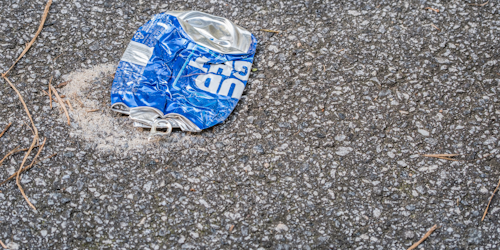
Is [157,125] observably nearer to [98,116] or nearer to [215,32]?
[98,116]

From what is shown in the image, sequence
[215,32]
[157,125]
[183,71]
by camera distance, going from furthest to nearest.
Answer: [215,32] → [183,71] → [157,125]

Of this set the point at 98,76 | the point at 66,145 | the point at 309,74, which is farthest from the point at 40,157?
the point at 309,74

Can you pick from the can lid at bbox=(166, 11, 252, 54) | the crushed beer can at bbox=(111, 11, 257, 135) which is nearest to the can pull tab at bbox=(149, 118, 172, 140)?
the crushed beer can at bbox=(111, 11, 257, 135)

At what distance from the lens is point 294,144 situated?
2.16 meters

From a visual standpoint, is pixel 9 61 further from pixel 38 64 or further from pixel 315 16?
pixel 315 16

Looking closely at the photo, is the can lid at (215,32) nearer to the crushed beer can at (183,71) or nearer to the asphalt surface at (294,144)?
the crushed beer can at (183,71)

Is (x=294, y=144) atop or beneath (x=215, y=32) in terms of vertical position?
beneath

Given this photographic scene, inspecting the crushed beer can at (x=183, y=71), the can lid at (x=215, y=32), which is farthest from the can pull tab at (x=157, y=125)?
the can lid at (x=215, y=32)

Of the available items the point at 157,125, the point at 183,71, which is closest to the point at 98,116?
the point at 157,125

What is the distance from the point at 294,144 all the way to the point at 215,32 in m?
0.92

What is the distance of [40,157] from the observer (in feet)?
6.79

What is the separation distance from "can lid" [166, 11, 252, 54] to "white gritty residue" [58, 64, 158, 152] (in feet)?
1.81

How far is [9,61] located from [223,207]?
5.50ft

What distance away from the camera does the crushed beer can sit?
7.18 feet
